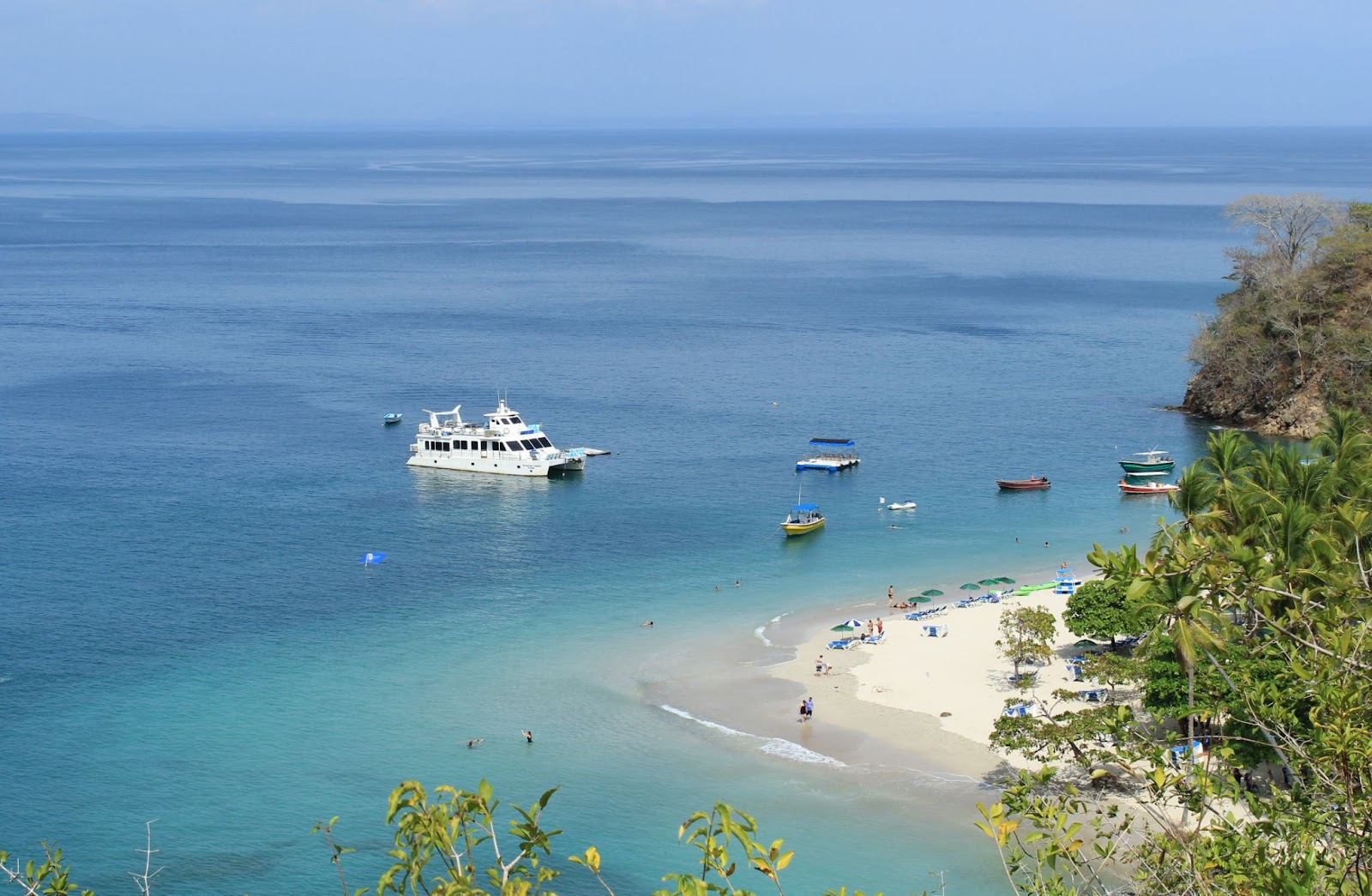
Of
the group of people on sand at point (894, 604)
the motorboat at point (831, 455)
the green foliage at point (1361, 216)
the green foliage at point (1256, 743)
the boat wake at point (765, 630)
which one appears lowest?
the boat wake at point (765, 630)

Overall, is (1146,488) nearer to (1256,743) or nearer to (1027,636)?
(1027,636)

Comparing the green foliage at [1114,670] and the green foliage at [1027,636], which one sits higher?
the green foliage at [1114,670]

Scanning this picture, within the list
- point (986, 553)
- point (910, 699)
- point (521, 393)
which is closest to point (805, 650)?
point (910, 699)

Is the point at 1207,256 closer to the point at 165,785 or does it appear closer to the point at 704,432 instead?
the point at 704,432

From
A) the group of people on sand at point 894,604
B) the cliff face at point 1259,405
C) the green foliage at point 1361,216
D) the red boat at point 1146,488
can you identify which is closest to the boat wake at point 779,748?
the group of people on sand at point 894,604

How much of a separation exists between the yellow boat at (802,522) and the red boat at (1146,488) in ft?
49.8

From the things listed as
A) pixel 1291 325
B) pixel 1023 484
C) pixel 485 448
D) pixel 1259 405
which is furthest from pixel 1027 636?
pixel 1259 405

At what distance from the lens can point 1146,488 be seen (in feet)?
238

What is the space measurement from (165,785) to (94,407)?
5701cm

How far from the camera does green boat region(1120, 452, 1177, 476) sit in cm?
7394

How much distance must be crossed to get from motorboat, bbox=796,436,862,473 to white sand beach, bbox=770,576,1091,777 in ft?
75.3

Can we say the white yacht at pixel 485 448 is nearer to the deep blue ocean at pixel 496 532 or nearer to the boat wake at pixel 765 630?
the deep blue ocean at pixel 496 532

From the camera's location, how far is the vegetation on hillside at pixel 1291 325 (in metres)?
80.1

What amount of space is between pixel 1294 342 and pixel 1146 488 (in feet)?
52.8
